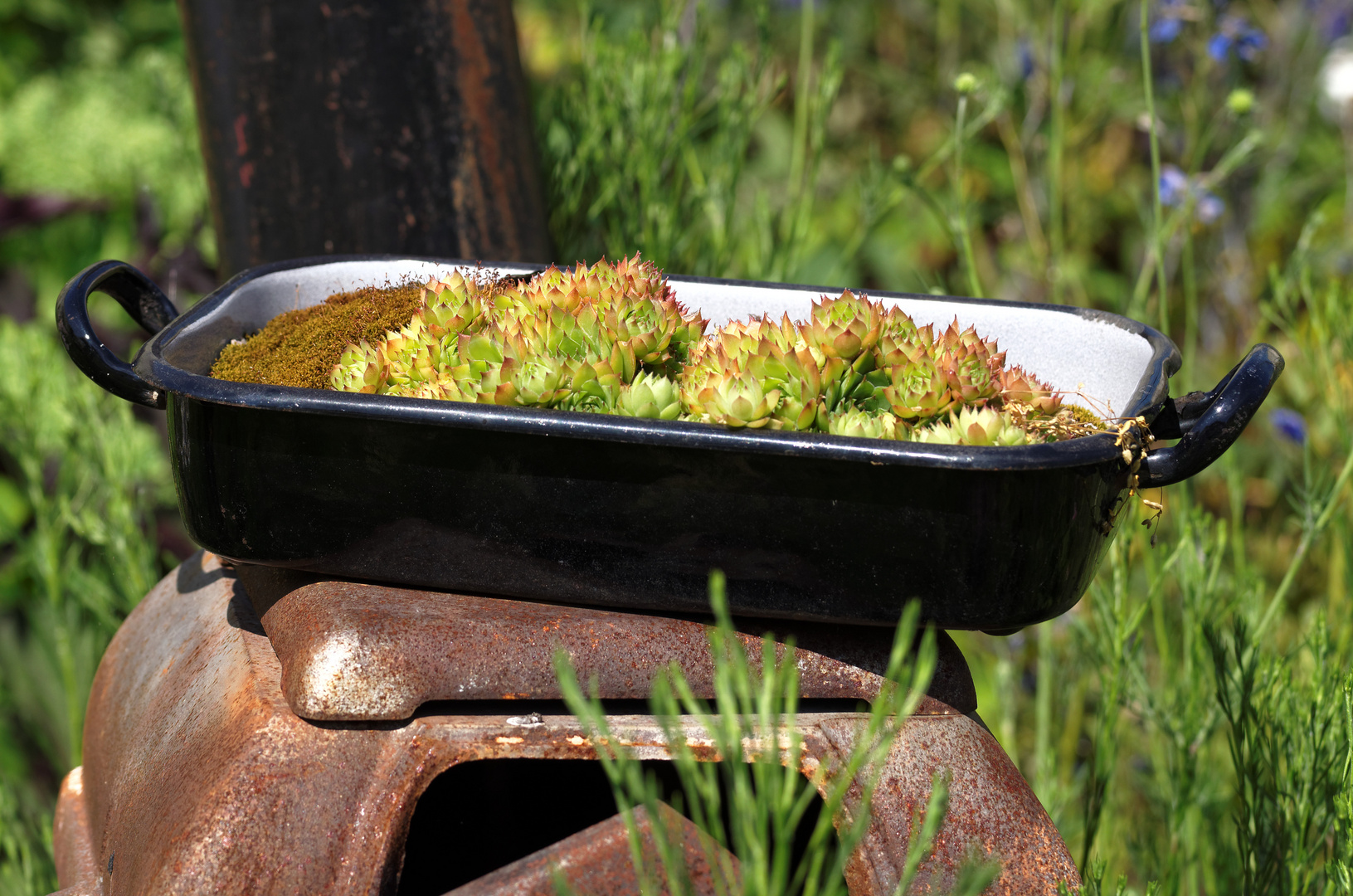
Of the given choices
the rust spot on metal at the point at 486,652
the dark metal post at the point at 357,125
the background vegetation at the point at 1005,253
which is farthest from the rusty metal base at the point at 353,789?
the dark metal post at the point at 357,125

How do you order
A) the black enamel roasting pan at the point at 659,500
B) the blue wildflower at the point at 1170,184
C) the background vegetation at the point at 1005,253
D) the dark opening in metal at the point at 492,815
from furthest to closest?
the blue wildflower at the point at 1170,184
the background vegetation at the point at 1005,253
the dark opening in metal at the point at 492,815
the black enamel roasting pan at the point at 659,500

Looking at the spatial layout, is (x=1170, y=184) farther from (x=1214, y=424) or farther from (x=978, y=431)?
(x=978, y=431)

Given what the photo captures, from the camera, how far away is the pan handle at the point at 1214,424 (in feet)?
3.10

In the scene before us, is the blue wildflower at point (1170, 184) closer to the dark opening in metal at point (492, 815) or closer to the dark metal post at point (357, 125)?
the dark metal post at point (357, 125)

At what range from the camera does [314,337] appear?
1.18 metres

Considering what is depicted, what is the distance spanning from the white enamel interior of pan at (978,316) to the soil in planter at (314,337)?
3.8 inches

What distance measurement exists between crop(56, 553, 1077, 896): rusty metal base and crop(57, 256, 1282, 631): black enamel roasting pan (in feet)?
0.40

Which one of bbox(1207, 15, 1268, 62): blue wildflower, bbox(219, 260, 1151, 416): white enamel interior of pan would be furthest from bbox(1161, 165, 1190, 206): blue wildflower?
bbox(219, 260, 1151, 416): white enamel interior of pan

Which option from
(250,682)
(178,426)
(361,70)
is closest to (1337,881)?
(250,682)

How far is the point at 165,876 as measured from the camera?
2.96ft

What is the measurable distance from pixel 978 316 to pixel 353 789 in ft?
2.74

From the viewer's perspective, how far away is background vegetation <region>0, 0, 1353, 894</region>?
5.06 ft

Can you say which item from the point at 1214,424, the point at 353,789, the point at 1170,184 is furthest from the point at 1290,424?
the point at 353,789

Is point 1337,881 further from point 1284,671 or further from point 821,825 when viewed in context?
point 821,825
